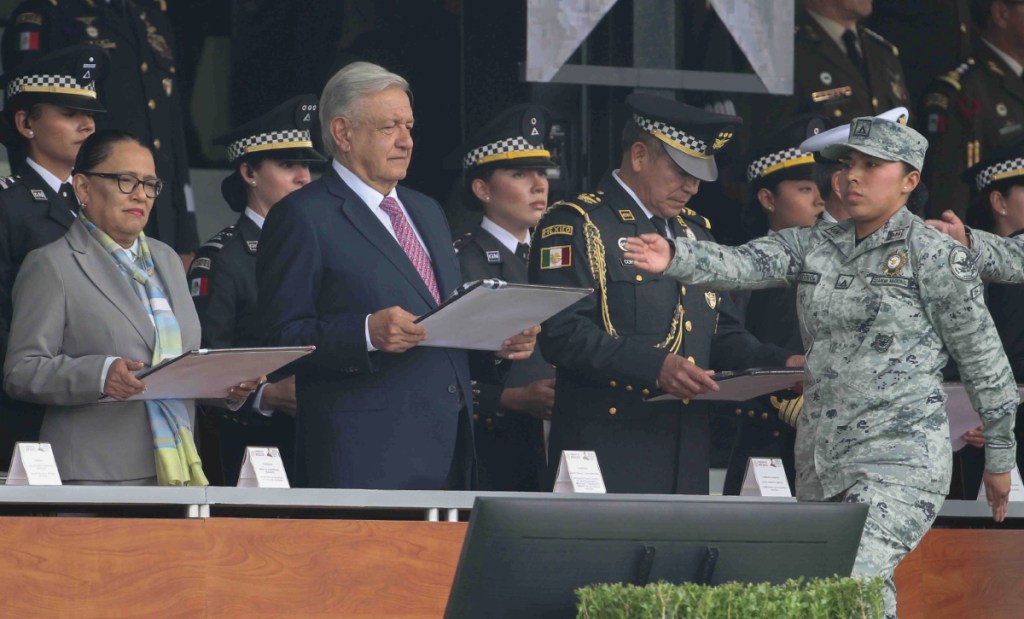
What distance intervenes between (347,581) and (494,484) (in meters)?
1.43

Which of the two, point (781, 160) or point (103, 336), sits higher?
point (781, 160)

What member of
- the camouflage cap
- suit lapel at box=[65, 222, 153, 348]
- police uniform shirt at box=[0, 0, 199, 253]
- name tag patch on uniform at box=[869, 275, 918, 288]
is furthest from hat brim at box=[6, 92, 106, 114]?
name tag patch on uniform at box=[869, 275, 918, 288]

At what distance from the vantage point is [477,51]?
22.6 feet

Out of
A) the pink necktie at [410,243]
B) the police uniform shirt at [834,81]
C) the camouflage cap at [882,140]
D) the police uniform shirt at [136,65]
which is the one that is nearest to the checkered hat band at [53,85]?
the police uniform shirt at [136,65]

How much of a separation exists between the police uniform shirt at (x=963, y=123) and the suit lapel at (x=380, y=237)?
310cm

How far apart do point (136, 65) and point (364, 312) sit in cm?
190

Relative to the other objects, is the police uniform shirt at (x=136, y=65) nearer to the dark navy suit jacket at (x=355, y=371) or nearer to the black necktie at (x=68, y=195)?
the black necktie at (x=68, y=195)

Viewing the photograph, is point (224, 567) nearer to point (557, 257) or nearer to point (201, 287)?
point (557, 257)

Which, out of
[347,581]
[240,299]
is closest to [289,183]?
[240,299]

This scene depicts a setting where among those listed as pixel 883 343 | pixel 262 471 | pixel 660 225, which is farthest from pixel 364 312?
pixel 883 343

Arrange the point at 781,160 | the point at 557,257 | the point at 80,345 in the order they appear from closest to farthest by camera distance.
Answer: the point at 80,345
the point at 557,257
the point at 781,160

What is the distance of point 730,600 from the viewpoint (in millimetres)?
2723

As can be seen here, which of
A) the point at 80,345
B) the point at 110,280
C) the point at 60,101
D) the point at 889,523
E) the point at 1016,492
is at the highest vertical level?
the point at 60,101

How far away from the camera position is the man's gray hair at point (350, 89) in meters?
4.77
